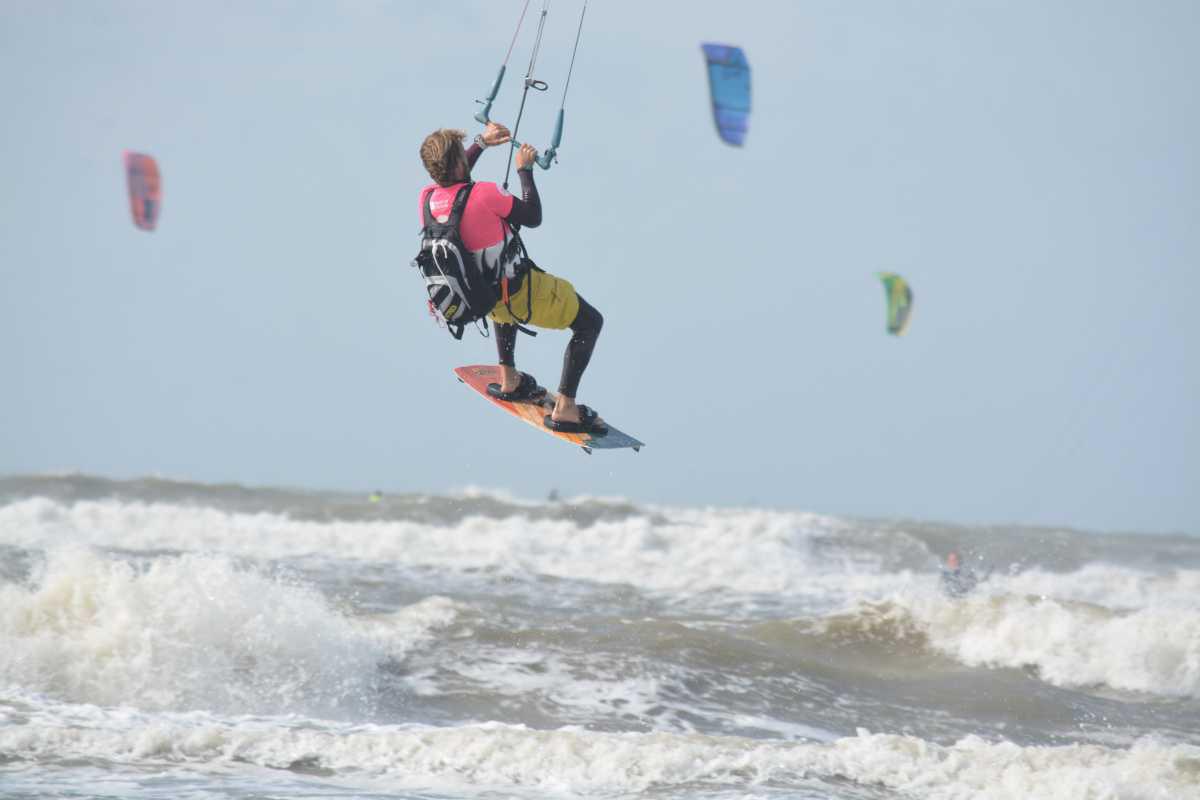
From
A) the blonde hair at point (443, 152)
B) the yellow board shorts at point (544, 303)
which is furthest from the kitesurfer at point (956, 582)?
the blonde hair at point (443, 152)

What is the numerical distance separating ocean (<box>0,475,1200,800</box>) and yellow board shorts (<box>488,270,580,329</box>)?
238 centimetres

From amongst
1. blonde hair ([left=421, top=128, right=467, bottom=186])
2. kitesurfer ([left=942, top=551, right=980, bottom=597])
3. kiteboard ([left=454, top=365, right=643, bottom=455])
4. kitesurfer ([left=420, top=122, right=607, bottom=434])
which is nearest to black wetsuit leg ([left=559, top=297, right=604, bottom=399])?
kitesurfer ([left=420, top=122, right=607, bottom=434])

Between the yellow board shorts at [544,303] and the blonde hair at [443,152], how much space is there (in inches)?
27.2

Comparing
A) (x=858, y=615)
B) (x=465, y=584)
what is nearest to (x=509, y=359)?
(x=858, y=615)

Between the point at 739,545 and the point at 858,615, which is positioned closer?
the point at 858,615

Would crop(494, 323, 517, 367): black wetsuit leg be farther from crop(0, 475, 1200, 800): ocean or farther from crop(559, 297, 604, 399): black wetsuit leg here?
crop(0, 475, 1200, 800): ocean

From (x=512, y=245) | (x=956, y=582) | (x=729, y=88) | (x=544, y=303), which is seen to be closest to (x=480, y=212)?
(x=512, y=245)

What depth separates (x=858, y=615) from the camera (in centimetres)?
1315

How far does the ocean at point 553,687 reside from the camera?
7.02 metres

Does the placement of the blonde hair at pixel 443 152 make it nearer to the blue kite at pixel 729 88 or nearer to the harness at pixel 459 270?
the harness at pixel 459 270

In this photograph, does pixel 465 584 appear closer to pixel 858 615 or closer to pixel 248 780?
pixel 858 615

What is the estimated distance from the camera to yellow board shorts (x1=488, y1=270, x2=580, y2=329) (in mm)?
7156

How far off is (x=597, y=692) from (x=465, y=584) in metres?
6.49

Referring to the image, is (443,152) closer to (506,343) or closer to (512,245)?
(512,245)
